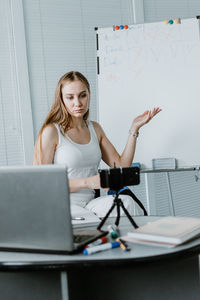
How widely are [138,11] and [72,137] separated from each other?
1.39 m

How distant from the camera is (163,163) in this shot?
2.41m

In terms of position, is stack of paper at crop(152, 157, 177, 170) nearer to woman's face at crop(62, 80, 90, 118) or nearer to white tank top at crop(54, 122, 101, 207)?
white tank top at crop(54, 122, 101, 207)

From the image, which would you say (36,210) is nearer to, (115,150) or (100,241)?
(100,241)

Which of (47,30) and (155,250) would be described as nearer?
(155,250)

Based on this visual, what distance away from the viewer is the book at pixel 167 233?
3.29ft

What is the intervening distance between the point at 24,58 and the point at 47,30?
0.28 meters

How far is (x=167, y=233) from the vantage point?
3.38 feet

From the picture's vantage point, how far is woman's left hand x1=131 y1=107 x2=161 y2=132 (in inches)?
90.0

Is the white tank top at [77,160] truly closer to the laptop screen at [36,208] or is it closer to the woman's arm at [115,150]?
the woman's arm at [115,150]

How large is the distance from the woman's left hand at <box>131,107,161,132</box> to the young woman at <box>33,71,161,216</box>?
240mm

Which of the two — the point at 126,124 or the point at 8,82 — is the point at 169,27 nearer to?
the point at 126,124

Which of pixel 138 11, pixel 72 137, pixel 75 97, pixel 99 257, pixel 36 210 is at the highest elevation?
pixel 138 11

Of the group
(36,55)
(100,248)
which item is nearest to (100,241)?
(100,248)

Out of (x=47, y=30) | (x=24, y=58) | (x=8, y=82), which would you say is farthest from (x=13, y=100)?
(x=47, y=30)
